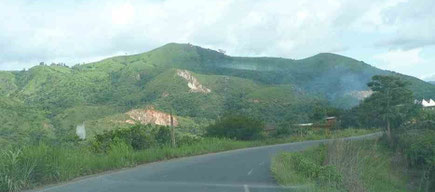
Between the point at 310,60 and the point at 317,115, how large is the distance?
20996 mm

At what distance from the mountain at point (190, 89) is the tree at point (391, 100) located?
1854cm

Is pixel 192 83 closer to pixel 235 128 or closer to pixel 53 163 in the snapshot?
pixel 235 128

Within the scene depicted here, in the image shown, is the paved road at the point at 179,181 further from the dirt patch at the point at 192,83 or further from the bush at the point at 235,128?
the dirt patch at the point at 192,83

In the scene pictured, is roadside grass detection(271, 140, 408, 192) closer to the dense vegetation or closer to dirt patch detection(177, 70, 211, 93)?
the dense vegetation

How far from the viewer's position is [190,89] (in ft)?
249

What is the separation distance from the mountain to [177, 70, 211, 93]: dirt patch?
0.49 feet

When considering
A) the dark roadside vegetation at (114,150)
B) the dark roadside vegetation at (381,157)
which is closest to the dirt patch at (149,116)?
the dark roadside vegetation at (114,150)

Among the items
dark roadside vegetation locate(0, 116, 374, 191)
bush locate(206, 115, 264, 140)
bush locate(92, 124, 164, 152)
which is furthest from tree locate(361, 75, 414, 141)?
bush locate(206, 115, 264, 140)

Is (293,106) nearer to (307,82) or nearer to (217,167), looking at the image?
(307,82)

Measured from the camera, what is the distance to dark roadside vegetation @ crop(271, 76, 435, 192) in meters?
13.7

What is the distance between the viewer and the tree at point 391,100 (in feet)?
96.5

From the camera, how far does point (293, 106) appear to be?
68.7 meters

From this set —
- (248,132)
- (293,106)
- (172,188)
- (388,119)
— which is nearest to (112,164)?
(172,188)

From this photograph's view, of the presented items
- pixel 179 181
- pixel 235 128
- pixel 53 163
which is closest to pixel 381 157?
pixel 179 181
